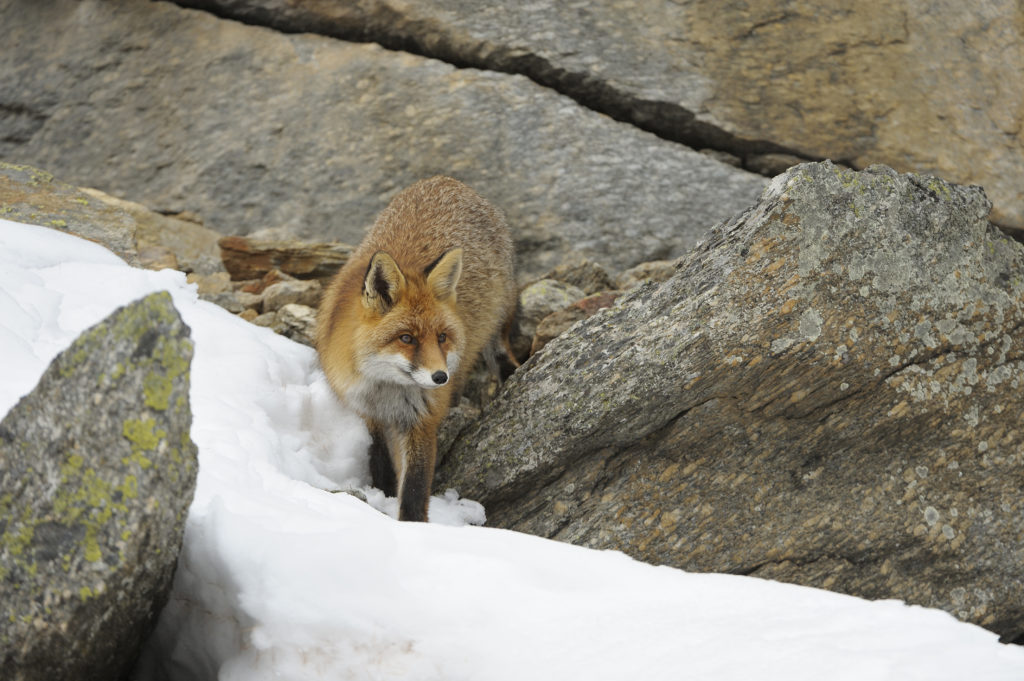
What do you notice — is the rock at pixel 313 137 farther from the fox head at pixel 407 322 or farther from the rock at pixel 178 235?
the fox head at pixel 407 322

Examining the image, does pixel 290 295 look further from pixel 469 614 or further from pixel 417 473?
pixel 469 614

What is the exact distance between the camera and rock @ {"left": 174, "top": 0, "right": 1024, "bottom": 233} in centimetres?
790

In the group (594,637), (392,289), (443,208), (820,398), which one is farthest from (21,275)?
(820,398)

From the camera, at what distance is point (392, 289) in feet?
17.6

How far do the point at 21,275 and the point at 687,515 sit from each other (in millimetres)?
3734

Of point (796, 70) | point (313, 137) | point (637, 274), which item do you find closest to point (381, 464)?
point (637, 274)

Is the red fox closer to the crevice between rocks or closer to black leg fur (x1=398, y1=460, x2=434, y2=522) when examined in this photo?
black leg fur (x1=398, y1=460, x2=434, y2=522)

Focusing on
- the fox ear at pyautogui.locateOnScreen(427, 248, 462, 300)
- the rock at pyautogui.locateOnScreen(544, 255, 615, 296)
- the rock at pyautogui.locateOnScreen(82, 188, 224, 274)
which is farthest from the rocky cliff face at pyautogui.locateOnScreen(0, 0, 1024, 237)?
the fox ear at pyautogui.locateOnScreen(427, 248, 462, 300)

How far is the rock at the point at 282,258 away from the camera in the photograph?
24.7 feet

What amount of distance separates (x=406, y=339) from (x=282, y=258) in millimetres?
2680

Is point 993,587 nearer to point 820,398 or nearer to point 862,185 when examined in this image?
point 820,398

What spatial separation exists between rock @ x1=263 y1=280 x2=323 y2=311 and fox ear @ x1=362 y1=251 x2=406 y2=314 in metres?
1.68

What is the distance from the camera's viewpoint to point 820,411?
4.82 metres

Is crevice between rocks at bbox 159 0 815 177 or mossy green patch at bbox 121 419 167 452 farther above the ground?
mossy green patch at bbox 121 419 167 452
